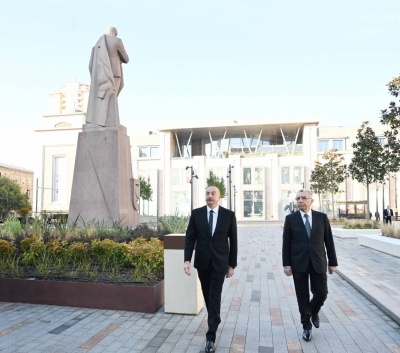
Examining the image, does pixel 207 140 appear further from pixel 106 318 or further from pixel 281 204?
pixel 106 318

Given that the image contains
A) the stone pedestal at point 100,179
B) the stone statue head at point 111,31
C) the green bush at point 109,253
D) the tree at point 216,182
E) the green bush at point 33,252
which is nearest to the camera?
the green bush at point 109,253

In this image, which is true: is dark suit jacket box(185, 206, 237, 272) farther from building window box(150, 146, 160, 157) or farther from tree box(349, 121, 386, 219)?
building window box(150, 146, 160, 157)

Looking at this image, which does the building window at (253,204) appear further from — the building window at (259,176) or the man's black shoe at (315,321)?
the man's black shoe at (315,321)

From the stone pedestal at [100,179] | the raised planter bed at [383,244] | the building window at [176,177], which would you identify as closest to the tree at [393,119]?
the raised planter bed at [383,244]

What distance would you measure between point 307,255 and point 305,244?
134 millimetres

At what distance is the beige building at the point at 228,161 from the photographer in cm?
5538

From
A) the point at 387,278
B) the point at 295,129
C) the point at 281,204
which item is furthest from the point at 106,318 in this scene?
the point at 295,129

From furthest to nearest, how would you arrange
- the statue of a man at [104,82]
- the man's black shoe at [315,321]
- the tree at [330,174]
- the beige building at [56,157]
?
the beige building at [56,157] → the tree at [330,174] → the statue of a man at [104,82] → the man's black shoe at [315,321]

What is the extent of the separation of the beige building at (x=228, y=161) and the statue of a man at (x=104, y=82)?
39856mm

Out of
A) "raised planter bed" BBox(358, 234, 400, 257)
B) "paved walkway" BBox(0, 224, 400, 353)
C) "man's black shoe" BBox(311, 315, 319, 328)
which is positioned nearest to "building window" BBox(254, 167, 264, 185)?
"raised planter bed" BBox(358, 234, 400, 257)

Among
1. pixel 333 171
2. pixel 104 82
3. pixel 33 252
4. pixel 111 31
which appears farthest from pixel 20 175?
pixel 33 252

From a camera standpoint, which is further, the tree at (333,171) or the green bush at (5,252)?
the tree at (333,171)

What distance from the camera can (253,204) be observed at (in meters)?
55.7

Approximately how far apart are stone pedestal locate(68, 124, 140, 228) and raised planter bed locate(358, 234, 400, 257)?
8.86 meters
